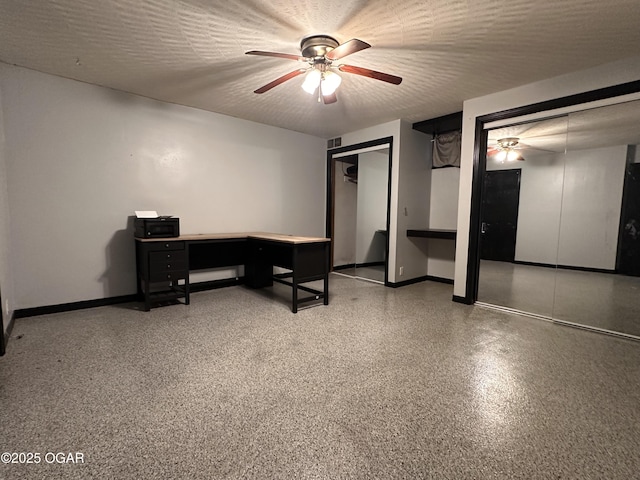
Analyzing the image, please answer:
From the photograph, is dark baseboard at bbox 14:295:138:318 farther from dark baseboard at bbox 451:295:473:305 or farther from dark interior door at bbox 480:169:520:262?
dark interior door at bbox 480:169:520:262

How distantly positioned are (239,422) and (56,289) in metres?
3.11

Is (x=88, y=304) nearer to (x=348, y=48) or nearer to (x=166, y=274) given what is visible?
(x=166, y=274)

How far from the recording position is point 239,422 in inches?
63.1

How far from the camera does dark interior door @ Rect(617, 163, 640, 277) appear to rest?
2992 mm

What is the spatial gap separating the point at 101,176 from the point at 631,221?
5990mm

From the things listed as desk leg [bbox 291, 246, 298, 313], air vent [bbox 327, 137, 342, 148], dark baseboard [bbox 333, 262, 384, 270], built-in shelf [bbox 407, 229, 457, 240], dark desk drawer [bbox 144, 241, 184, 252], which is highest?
air vent [bbox 327, 137, 342, 148]

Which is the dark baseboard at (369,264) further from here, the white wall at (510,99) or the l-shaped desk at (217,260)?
the white wall at (510,99)

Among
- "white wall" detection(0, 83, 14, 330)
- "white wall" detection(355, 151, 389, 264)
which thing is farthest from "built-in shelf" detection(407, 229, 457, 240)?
"white wall" detection(0, 83, 14, 330)

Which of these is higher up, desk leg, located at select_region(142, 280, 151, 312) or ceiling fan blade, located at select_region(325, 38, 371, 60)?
ceiling fan blade, located at select_region(325, 38, 371, 60)

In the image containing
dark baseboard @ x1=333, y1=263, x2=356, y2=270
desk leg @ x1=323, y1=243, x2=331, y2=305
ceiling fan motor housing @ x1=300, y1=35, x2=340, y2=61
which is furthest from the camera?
dark baseboard @ x1=333, y1=263, x2=356, y2=270

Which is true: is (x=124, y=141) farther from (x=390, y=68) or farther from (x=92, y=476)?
(x=92, y=476)

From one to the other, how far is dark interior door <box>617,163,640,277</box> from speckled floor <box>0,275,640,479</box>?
1.00m

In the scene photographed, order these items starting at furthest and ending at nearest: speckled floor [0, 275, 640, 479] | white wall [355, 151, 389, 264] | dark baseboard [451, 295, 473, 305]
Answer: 1. white wall [355, 151, 389, 264]
2. dark baseboard [451, 295, 473, 305]
3. speckled floor [0, 275, 640, 479]

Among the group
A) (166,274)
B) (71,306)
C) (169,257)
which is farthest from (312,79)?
(71,306)
